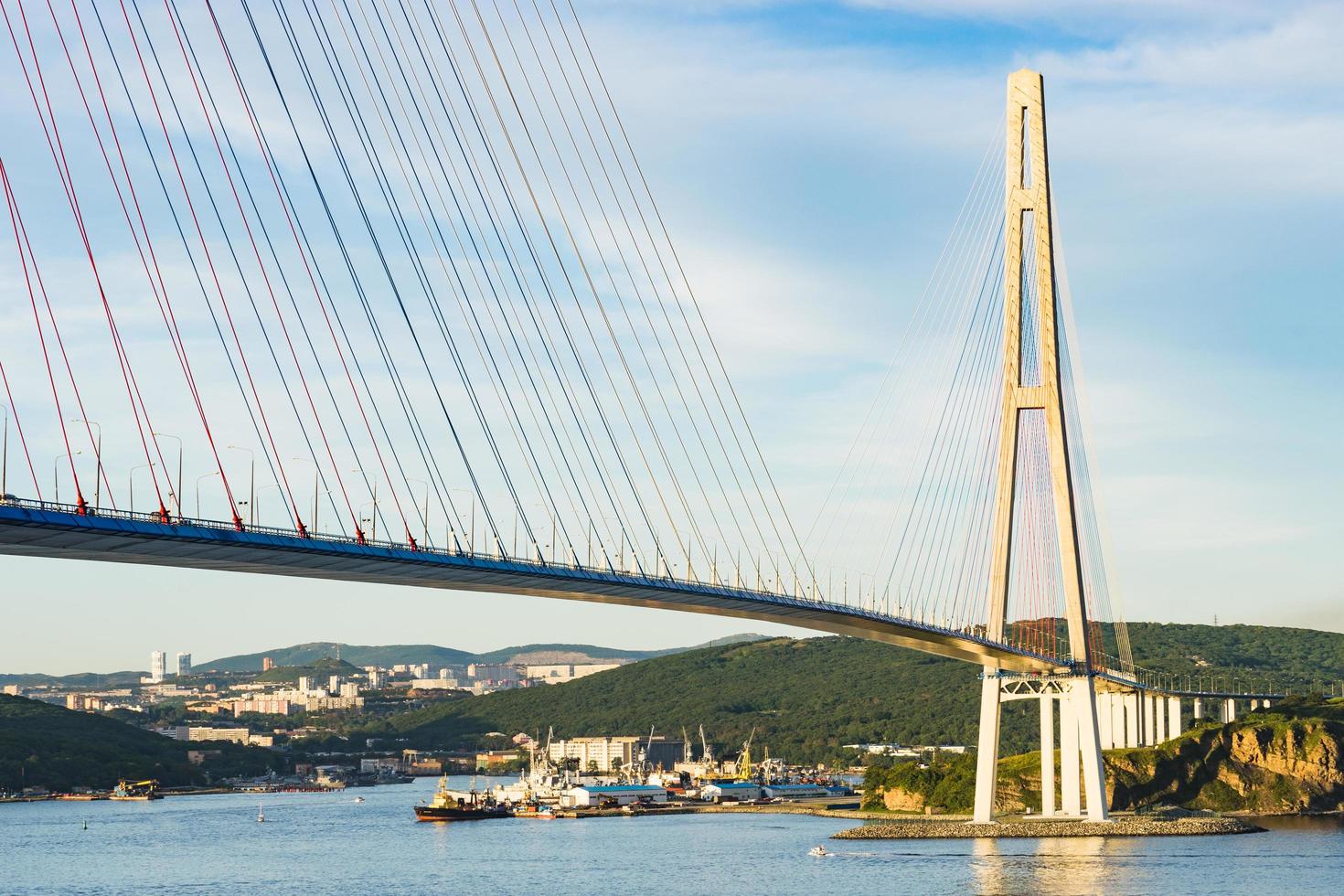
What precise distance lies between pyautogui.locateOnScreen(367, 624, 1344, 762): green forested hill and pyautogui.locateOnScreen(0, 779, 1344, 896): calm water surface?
42385 millimetres

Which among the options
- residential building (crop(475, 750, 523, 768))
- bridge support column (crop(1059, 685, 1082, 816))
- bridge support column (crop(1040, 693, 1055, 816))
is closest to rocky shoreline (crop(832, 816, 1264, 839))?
bridge support column (crop(1059, 685, 1082, 816))

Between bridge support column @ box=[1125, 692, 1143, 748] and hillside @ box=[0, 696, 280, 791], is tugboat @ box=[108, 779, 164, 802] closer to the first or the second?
hillside @ box=[0, 696, 280, 791]

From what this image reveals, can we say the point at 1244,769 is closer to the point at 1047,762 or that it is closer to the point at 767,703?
the point at 1047,762

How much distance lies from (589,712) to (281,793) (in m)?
30.3

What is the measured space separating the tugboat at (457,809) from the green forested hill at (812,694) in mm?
30103

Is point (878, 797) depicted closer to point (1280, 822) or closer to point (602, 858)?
point (1280, 822)

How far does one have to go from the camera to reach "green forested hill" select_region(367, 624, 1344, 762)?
4847 inches

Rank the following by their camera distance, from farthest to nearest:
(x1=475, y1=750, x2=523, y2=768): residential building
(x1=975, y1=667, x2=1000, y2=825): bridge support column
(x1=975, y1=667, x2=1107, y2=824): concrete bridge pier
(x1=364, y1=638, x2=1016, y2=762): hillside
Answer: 1. (x1=475, y1=750, x2=523, y2=768): residential building
2. (x1=364, y1=638, x2=1016, y2=762): hillside
3. (x1=975, y1=667, x2=1107, y2=824): concrete bridge pier
4. (x1=975, y1=667, x2=1000, y2=825): bridge support column

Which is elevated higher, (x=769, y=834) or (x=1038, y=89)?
(x=1038, y=89)

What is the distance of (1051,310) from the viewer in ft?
164

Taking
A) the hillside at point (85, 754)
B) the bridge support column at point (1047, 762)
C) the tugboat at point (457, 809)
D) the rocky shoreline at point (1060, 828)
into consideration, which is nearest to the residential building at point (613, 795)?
the tugboat at point (457, 809)

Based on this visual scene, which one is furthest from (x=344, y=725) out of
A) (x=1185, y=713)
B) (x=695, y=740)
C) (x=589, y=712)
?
(x=1185, y=713)

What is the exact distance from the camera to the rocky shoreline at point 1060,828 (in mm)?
52688

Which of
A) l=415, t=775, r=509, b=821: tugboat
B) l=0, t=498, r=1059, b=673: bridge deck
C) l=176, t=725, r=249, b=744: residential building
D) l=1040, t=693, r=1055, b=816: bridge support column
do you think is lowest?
l=415, t=775, r=509, b=821: tugboat
